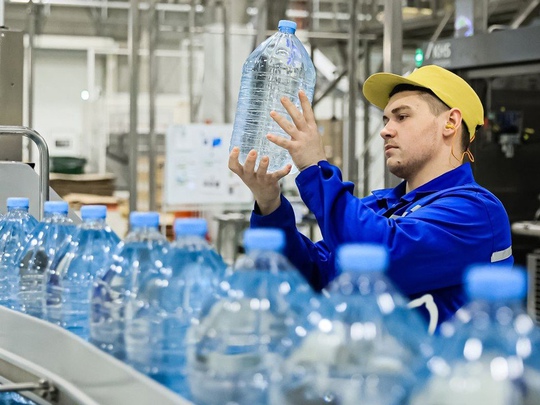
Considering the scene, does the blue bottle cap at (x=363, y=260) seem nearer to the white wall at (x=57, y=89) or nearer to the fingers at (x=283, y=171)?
the fingers at (x=283, y=171)

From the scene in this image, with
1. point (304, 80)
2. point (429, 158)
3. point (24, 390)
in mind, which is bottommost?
point (24, 390)

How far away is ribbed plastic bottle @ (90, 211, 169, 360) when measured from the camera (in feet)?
4.59

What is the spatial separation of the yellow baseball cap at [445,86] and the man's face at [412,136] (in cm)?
5

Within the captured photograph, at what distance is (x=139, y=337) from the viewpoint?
1.36m

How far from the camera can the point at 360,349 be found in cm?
92

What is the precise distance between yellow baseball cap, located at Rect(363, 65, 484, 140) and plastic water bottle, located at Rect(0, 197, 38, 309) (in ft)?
3.20

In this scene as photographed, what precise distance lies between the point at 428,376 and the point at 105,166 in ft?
36.8

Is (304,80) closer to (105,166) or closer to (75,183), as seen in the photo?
(75,183)

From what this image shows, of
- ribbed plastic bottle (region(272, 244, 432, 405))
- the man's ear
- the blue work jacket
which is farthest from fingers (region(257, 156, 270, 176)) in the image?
ribbed plastic bottle (region(272, 244, 432, 405))

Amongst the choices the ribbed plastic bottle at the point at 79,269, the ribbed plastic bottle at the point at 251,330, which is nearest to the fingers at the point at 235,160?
the ribbed plastic bottle at the point at 79,269

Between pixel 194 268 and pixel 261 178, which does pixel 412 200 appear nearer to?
pixel 261 178

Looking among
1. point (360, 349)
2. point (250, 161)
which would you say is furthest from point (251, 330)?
point (250, 161)

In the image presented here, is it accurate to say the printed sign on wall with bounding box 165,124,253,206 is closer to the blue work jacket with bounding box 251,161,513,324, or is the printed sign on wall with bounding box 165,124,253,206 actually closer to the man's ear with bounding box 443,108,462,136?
the man's ear with bounding box 443,108,462,136

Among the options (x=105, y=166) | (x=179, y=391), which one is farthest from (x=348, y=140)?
(x=179, y=391)
